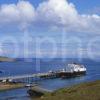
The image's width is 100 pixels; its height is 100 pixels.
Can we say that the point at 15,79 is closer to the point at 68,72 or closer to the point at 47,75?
the point at 47,75

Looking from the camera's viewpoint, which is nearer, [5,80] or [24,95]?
[24,95]

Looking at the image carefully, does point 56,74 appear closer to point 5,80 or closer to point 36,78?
point 36,78

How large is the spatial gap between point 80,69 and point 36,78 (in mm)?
34368

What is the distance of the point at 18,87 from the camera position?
360ft

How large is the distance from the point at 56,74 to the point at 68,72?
7048mm

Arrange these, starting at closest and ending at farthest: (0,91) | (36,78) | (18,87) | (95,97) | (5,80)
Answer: (95,97) → (0,91) → (18,87) → (5,80) → (36,78)

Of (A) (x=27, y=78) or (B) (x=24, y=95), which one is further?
(A) (x=27, y=78)

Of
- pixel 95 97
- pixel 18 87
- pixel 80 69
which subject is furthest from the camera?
pixel 80 69

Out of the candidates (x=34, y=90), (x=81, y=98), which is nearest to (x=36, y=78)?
(x=34, y=90)

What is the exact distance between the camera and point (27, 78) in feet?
454

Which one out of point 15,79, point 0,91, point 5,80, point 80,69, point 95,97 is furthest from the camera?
point 80,69

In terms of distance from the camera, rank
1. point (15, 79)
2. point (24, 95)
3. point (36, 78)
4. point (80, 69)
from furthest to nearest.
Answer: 1. point (80, 69)
2. point (36, 78)
3. point (15, 79)
4. point (24, 95)

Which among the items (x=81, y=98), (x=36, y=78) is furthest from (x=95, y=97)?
(x=36, y=78)

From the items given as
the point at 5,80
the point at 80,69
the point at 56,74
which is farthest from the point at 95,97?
the point at 80,69
